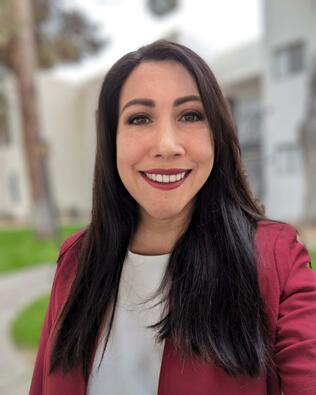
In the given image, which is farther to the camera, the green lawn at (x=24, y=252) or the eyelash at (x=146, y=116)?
the green lawn at (x=24, y=252)

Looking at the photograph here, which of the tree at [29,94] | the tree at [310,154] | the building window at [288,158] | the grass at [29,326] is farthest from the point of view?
the building window at [288,158]

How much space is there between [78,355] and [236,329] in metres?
0.47

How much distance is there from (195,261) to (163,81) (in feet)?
1.68

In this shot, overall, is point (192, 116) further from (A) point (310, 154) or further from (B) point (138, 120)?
(A) point (310, 154)

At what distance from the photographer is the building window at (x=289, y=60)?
10.3 m

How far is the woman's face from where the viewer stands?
103 cm

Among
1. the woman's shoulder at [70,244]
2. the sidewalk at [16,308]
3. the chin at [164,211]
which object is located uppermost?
the chin at [164,211]

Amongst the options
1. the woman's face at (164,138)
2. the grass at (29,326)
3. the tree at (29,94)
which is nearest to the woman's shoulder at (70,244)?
the woman's face at (164,138)

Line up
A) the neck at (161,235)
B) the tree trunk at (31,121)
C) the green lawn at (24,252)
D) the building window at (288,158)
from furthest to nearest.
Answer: the building window at (288,158) < the tree trunk at (31,121) < the green lawn at (24,252) < the neck at (161,235)

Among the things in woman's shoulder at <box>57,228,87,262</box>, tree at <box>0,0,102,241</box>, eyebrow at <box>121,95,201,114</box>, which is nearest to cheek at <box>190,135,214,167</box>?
eyebrow at <box>121,95,201,114</box>

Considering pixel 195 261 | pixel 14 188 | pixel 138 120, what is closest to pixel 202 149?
pixel 138 120

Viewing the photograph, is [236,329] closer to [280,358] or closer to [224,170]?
[280,358]

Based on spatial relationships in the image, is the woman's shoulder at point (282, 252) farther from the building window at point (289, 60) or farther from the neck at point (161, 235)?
the building window at point (289, 60)

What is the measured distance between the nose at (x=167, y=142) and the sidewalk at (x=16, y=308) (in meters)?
2.47
